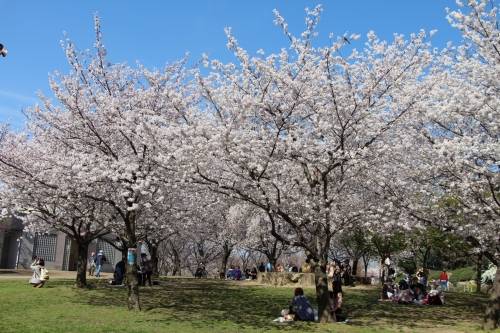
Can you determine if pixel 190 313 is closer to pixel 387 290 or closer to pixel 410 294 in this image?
pixel 387 290

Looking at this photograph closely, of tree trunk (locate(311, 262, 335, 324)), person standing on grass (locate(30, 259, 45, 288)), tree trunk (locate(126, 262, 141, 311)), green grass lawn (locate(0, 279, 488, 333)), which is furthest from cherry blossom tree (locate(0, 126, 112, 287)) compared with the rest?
tree trunk (locate(311, 262, 335, 324))

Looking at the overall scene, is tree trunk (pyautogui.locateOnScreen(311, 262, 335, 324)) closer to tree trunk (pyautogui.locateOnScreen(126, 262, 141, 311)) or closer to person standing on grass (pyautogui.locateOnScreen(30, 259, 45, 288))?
tree trunk (pyautogui.locateOnScreen(126, 262, 141, 311))

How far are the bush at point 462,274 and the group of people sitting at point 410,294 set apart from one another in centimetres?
1760

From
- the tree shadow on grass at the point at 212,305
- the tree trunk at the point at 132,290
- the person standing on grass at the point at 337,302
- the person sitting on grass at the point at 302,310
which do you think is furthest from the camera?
the tree trunk at the point at 132,290

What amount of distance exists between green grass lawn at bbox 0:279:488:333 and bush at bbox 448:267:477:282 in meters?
16.6

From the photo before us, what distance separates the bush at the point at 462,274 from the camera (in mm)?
31197

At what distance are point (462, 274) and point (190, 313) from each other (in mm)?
26876

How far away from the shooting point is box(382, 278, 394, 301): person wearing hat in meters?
16.2

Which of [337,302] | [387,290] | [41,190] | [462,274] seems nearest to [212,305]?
[337,302]

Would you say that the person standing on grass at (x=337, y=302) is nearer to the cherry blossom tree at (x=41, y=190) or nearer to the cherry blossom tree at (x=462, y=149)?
the cherry blossom tree at (x=462, y=149)

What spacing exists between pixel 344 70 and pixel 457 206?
568 centimetres

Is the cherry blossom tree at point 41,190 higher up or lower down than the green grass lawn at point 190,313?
higher up

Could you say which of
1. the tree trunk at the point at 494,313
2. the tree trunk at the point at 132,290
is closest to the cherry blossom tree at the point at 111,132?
the tree trunk at the point at 132,290

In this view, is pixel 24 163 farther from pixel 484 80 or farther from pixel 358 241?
pixel 358 241
